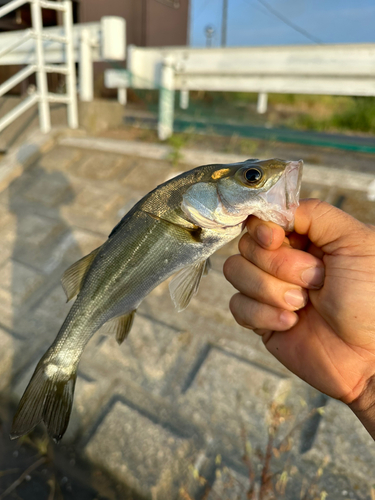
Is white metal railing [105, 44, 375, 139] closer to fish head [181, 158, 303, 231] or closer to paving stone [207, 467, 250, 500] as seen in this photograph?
fish head [181, 158, 303, 231]

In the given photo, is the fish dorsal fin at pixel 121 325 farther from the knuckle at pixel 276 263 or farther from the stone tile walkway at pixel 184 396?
the stone tile walkway at pixel 184 396

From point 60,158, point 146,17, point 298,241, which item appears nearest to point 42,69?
point 60,158

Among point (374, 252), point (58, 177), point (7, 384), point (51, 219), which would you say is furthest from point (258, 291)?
point (58, 177)

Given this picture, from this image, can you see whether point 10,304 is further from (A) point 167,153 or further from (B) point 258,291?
(B) point 258,291

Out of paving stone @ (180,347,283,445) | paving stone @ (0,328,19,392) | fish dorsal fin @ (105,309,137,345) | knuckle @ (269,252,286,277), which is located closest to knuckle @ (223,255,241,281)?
knuckle @ (269,252,286,277)

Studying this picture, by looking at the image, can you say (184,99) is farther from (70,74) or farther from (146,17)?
(146,17)

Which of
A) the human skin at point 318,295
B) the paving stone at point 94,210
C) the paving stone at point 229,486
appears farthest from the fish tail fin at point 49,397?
the paving stone at point 94,210

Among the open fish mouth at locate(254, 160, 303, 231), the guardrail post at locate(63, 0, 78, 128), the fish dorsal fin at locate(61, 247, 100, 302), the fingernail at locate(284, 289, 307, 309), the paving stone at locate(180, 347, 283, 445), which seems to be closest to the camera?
the open fish mouth at locate(254, 160, 303, 231)

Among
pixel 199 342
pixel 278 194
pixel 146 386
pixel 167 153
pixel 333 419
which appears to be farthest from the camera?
pixel 167 153
